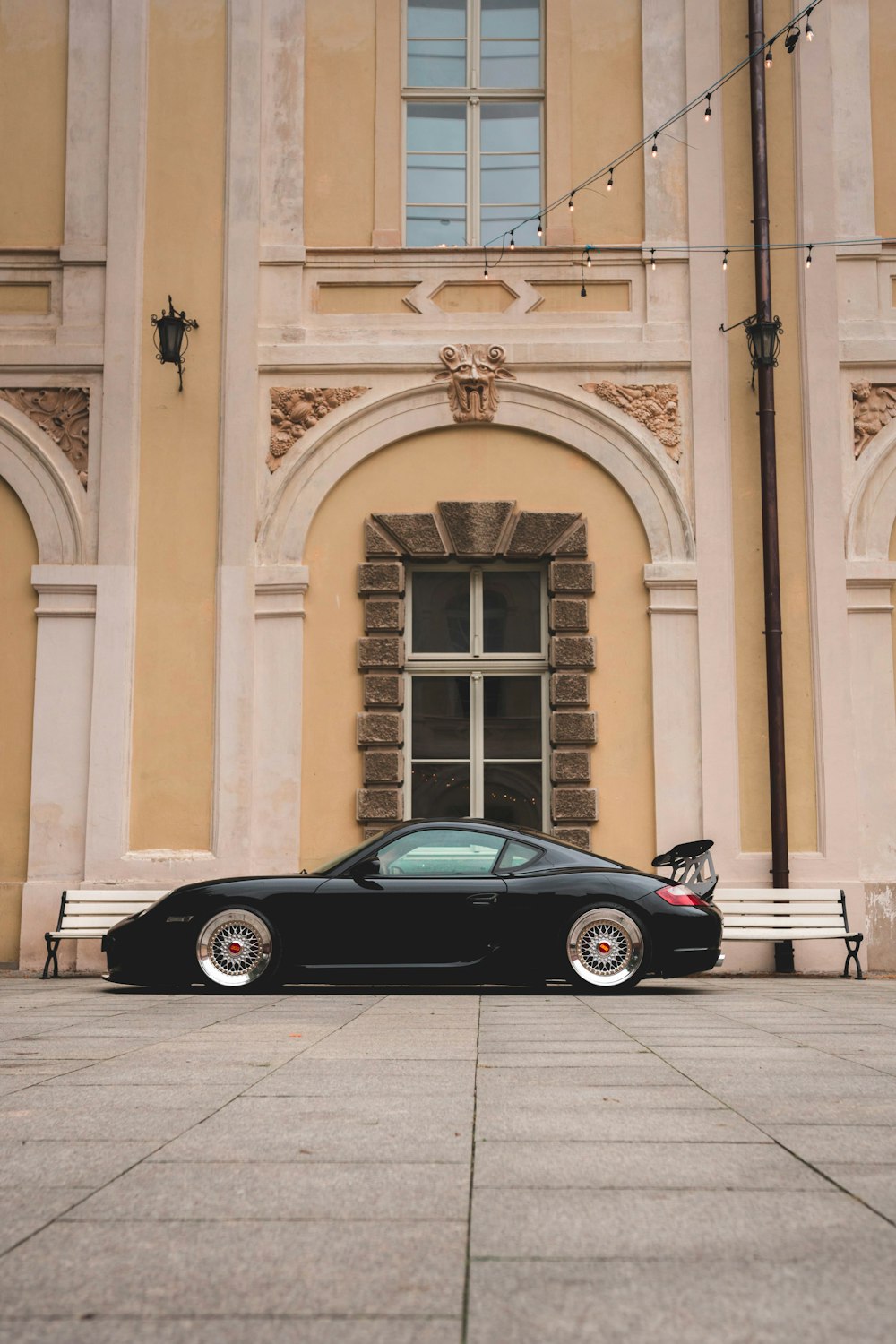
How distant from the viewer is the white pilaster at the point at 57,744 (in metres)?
12.9

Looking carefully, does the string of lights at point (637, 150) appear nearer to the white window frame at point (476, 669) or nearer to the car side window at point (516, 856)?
the white window frame at point (476, 669)

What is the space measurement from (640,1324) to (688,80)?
44.1 feet

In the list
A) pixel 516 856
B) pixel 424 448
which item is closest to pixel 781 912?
pixel 516 856

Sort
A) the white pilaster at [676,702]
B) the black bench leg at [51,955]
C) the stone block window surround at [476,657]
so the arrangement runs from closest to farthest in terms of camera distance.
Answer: the black bench leg at [51,955], the white pilaster at [676,702], the stone block window surround at [476,657]

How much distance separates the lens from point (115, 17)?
14.0 m

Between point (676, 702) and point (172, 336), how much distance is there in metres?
5.70

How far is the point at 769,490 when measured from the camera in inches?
520

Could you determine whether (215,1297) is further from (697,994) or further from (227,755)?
(227,755)

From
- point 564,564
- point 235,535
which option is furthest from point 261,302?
point 564,564

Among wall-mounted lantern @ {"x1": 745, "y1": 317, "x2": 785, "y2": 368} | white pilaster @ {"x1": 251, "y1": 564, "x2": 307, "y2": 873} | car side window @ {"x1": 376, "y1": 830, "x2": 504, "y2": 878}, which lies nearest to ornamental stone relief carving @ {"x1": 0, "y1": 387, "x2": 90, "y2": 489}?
white pilaster @ {"x1": 251, "y1": 564, "x2": 307, "y2": 873}

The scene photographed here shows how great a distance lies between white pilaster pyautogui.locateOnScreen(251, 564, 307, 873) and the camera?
13.1 meters

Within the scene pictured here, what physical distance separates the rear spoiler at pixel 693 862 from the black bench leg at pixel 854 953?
1.26m

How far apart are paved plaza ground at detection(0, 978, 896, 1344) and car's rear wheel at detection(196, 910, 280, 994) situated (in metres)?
3.22

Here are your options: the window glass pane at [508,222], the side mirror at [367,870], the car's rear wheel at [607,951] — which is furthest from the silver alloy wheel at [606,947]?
the window glass pane at [508,222]
